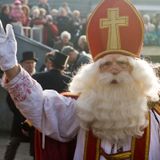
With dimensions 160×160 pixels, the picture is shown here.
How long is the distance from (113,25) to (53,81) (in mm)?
2401

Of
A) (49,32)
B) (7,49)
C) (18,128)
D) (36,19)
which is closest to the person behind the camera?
(7,49)

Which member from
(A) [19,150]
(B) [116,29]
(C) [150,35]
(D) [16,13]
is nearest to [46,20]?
(D) [16,13]

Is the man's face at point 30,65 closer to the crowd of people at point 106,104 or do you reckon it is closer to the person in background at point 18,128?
the person in background at point 18,128

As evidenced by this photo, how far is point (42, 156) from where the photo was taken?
13.1 feet

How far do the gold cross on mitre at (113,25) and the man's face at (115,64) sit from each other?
87 mm

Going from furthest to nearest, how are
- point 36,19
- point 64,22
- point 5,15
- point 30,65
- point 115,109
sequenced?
point 64,22 → point 36,19 → point 5,15 → point 30,65 → point 115,109

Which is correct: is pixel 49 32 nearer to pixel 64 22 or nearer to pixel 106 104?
pixel 64 22

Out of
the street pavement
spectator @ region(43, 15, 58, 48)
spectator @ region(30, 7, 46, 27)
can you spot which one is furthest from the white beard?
spectator @ region(30, 7, 46, 27)

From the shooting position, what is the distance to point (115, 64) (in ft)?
12.7

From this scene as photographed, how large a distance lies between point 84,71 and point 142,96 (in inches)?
17.9

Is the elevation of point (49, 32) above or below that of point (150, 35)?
above

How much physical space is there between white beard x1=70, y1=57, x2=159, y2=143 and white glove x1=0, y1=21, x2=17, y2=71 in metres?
0.64

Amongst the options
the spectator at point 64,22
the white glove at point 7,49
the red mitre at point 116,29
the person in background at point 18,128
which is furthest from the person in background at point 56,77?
the spectator at point 64,22

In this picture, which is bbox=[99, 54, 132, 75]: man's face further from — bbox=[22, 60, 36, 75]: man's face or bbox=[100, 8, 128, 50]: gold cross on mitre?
bbox=[22, 60, 36, 75]: man's face
